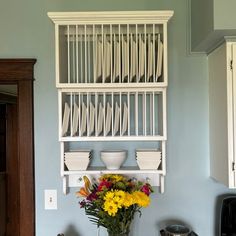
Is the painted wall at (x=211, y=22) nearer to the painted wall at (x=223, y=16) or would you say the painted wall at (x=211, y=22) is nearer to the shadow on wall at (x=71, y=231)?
the painted wall at (x=223, y=16)

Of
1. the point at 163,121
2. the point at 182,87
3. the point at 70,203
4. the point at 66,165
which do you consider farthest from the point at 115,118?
the point at 70,203

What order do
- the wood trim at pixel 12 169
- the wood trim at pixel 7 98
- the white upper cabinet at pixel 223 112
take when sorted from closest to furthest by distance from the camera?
1. the white upper cabinet at pixel 223 112
2. the wood trim at pixel 7 98
3. the wood trim at pixel 12 169

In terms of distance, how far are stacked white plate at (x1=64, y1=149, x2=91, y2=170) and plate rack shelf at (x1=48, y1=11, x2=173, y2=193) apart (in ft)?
0.09

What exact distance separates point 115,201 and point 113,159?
0.91ft

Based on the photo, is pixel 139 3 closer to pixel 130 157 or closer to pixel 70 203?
pixel 130 157

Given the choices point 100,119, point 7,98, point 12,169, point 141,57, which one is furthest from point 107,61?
point 12,169

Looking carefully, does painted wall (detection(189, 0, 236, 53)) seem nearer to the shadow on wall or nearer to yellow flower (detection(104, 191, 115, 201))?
yellow flower (detection(104, 191, 115, 201))

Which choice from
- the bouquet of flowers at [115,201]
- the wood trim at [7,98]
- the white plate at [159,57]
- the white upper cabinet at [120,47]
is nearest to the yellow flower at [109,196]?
the bouquet of flowers at [115,201]

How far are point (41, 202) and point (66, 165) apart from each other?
349 millimetres

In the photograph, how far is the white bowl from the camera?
1.53 m

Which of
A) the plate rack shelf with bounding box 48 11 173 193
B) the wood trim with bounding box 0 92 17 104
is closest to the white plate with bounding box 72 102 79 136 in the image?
the plate rack shelf with bounding box 48 11 173 193

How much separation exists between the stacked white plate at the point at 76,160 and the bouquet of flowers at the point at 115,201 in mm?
138

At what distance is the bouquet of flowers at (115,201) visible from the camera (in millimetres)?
1318

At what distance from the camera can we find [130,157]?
1708 millimetres
